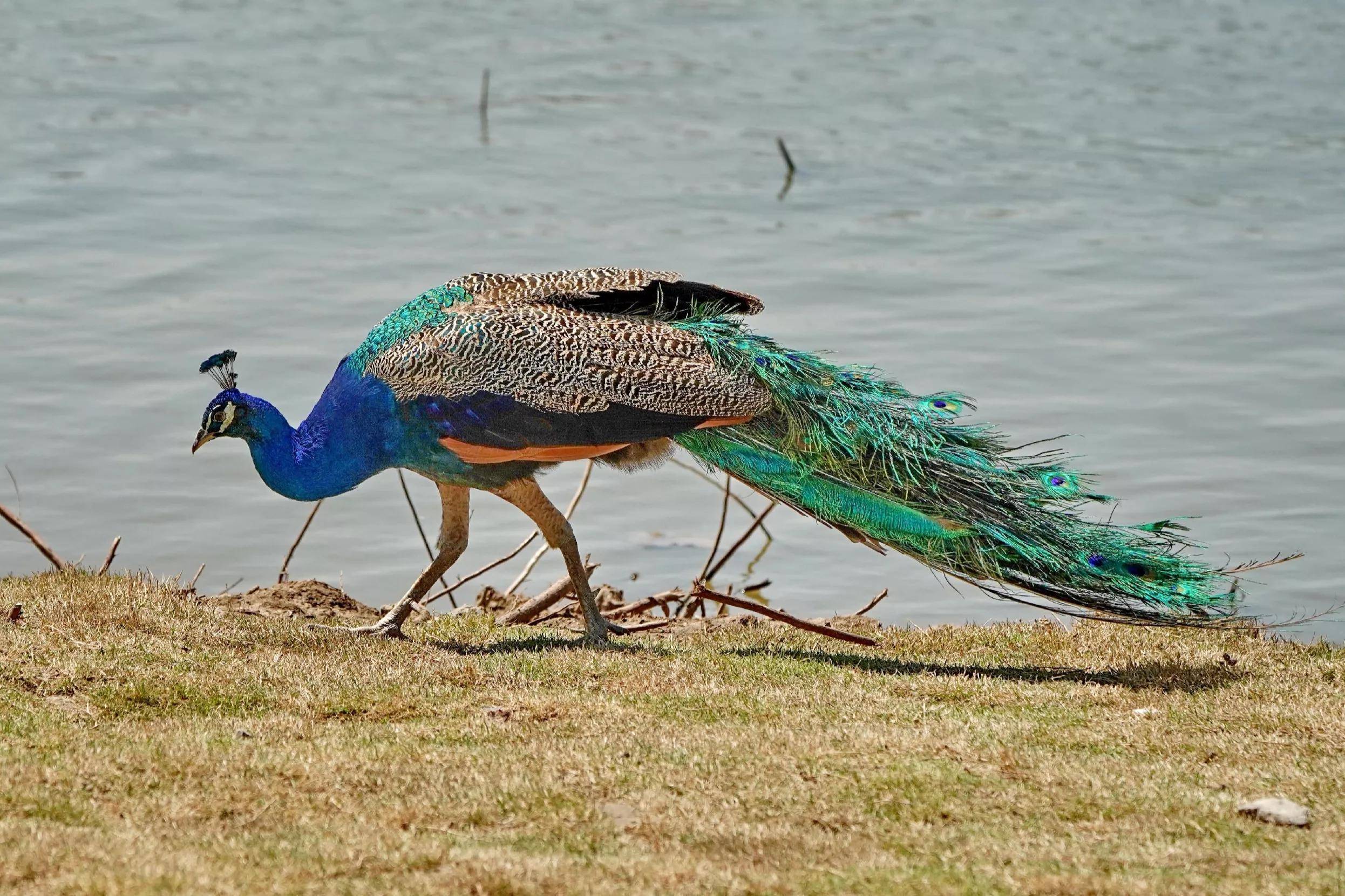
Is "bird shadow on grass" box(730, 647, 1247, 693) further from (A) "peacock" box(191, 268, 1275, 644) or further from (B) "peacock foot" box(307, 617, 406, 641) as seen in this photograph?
(B) "peacock foot" box(307, 617, 406, 641)

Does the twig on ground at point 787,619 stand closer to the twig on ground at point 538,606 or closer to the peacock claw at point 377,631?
the twig on ground at point 538,606

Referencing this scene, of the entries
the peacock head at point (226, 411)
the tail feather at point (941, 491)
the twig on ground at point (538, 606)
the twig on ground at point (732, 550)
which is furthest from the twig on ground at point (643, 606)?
the peacock head at point (226, 411)

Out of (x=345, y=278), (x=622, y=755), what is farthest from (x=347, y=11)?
(x=622, y=755)

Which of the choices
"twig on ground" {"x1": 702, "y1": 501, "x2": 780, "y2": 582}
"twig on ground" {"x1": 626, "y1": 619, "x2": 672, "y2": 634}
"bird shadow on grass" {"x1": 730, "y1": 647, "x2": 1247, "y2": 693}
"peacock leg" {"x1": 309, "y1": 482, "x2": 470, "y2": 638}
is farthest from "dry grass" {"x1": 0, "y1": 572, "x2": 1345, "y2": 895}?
"twig on ground" {"x1": 702, "y1": 501, "x2": 780, "y2": 582}

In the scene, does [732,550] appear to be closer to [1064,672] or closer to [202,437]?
[1064,672]

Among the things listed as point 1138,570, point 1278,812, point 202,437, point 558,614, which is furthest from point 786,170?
point 1278,812

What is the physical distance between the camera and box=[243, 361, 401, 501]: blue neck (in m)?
7.77

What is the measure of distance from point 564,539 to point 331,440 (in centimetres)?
120

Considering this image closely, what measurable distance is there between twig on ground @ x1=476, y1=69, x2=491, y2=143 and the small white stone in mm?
15914

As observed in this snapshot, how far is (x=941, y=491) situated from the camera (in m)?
7.52

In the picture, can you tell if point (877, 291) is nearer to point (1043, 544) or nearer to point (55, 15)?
point (1043, 544)

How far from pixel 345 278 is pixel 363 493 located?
11.4 feet

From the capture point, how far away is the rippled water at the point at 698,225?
1165 centimetres

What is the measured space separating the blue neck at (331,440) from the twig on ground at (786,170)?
10.9m
